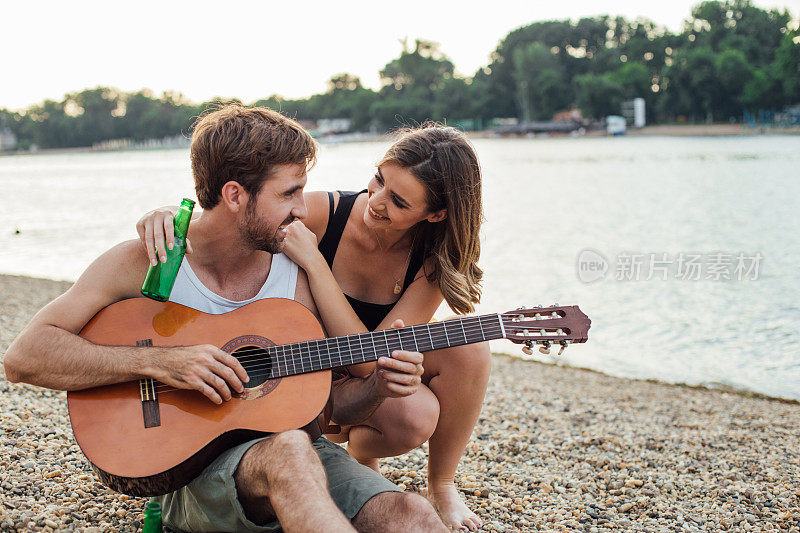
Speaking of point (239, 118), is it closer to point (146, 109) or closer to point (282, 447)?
A: point (282, 447)

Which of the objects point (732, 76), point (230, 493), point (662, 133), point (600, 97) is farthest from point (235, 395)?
point (600, 97)

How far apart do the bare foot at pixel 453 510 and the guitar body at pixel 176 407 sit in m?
0.85

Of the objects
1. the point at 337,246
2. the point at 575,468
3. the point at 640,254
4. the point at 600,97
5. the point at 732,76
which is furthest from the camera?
the point at 600,97

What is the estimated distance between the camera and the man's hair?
263 cm

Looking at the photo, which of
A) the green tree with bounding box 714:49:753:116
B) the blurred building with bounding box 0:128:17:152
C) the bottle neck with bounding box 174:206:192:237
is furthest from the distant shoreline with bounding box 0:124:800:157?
the bottle neck with bounding box 174:206:192:237

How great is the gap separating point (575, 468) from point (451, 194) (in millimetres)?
2015

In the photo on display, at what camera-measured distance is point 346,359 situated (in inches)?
102

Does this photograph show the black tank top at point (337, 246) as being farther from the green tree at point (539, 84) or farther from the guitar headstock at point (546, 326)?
the green tree at point (539, 84)

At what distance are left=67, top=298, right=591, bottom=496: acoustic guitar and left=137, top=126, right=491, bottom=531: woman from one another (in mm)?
284

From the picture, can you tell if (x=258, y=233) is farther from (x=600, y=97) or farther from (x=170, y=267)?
(x=600, y=97)

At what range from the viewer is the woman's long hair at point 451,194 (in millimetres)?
3057

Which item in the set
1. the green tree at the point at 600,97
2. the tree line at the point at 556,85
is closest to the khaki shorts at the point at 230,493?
the tree line at the point at 556,85

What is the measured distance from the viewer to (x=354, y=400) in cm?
282

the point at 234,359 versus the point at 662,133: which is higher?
the point at 662,133
